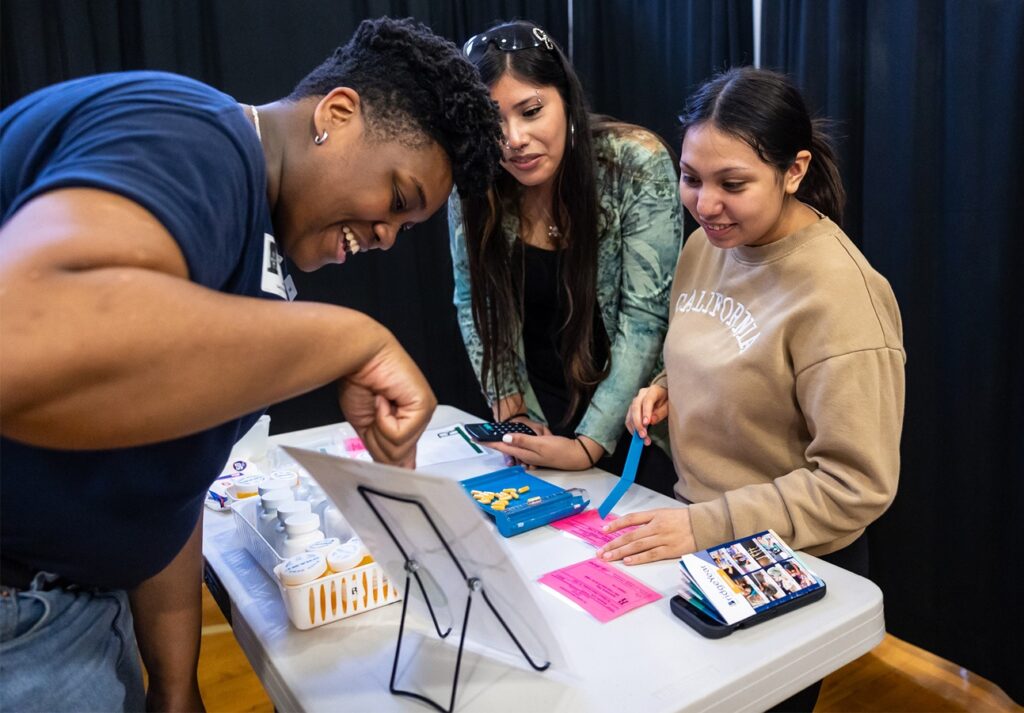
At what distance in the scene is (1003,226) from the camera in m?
1.78

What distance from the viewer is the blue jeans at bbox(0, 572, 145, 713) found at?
645 millimetres

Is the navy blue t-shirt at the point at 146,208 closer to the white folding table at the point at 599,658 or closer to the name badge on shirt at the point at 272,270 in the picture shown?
the name badge on shirt at the point at 272,270

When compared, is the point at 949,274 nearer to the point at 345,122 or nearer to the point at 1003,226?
the point at 1003,226

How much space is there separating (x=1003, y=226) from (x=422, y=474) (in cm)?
171

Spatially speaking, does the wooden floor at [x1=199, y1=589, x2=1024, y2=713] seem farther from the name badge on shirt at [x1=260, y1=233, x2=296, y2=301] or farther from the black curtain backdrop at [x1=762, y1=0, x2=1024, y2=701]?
the name badge on shirt at [x1=260, y1=233, x2=296, y2=301]

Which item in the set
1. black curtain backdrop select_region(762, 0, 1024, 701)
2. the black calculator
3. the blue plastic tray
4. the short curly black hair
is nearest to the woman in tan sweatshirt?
the blue plastic tray

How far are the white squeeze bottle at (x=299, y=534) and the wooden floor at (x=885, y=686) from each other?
1230 mm

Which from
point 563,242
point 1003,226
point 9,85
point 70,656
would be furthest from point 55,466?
point 9,85

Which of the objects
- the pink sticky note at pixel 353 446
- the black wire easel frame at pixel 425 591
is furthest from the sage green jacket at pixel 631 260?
the black wire easel frame at pixel 425 591

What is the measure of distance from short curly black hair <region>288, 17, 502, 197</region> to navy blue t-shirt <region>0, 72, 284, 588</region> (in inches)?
6.0

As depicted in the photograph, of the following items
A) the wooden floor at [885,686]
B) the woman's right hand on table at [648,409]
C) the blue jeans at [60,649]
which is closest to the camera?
the blue jeans at [60,649]

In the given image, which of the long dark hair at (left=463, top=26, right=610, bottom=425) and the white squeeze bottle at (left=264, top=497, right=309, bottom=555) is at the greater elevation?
the long dark hair at (left=463, top=26, right=610, bottom=425)

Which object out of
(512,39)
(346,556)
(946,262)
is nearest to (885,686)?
(946,262)

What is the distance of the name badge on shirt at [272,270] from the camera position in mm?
680
